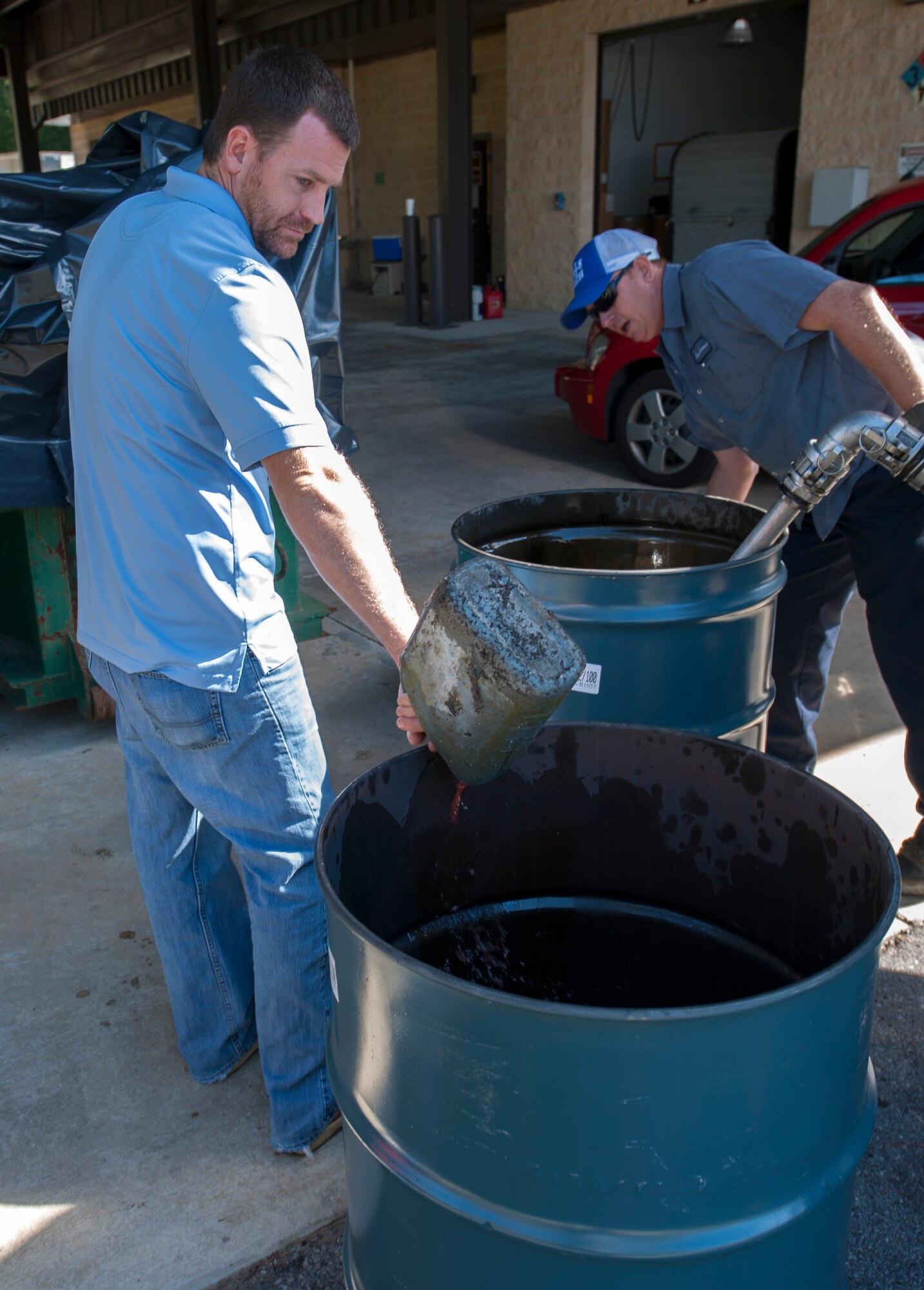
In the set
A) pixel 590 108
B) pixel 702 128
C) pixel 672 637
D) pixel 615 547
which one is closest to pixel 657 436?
pixel 615 547

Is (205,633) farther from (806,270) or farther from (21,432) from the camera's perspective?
(21,432)

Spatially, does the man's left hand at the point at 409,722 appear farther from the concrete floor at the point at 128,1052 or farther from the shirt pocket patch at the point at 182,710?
the concrete floor at the point at 128,1052

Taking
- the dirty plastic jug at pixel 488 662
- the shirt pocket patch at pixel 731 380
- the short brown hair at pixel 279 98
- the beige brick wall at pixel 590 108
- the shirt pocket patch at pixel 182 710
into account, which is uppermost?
the beige brick wall at pixel 590 108

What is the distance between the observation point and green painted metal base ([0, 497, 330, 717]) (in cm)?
382

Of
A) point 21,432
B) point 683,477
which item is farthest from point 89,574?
point 683,477

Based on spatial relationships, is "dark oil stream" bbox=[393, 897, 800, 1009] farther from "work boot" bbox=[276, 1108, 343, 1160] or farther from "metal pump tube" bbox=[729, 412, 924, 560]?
"metal pump tube" bbox=[729, 412, 924, 560]

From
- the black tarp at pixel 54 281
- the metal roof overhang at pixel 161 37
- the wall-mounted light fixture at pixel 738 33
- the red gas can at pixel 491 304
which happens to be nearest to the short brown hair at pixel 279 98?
the black tarp at pixel 54 281

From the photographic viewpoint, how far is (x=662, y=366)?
7414mm

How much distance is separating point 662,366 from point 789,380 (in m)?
4.78

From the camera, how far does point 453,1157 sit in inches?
49.7

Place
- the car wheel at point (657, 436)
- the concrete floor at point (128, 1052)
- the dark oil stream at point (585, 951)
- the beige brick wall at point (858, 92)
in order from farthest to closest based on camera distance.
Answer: the beige brick wall at point (858, 92)
the car wheel at point (657, 436)
the concrete floor at point (128, 1052)
the dark oil stream at point (585, 951)

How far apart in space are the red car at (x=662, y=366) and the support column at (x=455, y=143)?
8.16 meters

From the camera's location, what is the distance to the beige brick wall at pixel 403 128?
18.7 m

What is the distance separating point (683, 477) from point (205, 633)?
5787 mm
